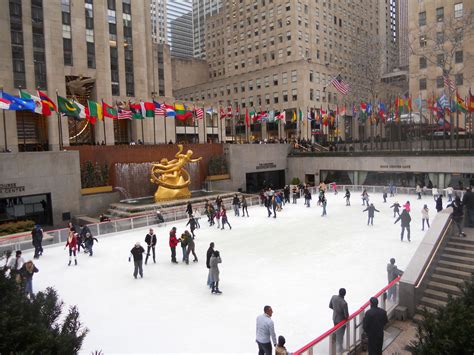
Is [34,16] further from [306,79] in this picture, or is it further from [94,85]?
[306,79]

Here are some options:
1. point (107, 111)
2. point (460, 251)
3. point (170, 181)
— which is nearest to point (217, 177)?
point (170, 181)

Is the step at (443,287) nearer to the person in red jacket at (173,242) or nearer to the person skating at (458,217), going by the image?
the person skating at (458,217)

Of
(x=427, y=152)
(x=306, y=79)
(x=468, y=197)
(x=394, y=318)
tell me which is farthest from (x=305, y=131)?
(x=394, y=318)

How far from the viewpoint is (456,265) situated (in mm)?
10703

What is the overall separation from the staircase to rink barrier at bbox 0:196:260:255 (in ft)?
46.1

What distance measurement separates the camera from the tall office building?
131m

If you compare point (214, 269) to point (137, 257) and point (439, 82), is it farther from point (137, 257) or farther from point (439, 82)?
point (439, 82)

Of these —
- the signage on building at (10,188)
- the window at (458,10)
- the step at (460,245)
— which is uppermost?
the window at (458,10)

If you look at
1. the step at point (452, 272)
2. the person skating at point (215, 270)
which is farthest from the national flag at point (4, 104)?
the step at point (452, 272)

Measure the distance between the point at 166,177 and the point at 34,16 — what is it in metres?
21.8

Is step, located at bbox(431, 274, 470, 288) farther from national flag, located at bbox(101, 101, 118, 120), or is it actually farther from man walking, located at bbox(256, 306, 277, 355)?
national flag, located at bbox(101, 101, 118, 120)

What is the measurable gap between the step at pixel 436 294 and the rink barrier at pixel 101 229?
46.4ft

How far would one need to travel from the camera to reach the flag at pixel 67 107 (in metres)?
24.5

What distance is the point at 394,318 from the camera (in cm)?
906
